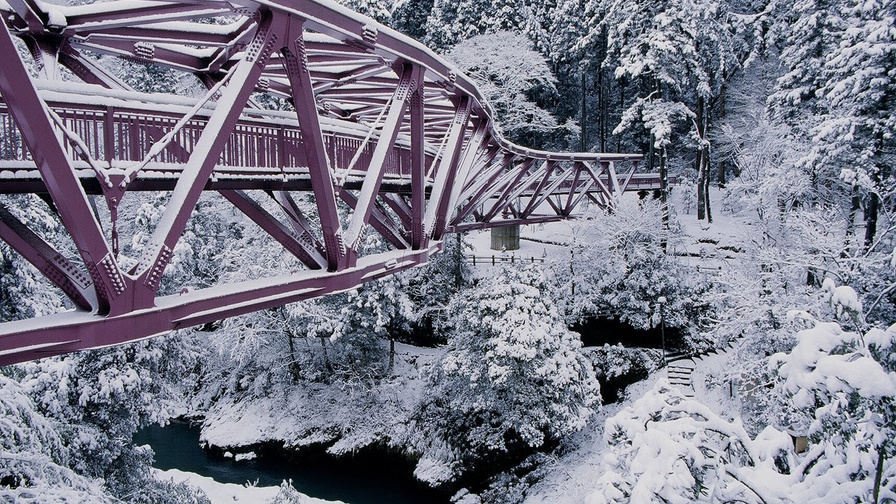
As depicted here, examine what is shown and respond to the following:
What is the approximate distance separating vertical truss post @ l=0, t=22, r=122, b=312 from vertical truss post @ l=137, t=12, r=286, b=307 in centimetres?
22

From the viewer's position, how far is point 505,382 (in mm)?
17922

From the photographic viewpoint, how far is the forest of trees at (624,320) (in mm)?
4109

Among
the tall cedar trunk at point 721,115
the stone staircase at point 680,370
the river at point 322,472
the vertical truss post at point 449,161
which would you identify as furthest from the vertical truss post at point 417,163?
the tall cedar trunk at point 721,115

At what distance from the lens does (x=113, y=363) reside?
1262 cm

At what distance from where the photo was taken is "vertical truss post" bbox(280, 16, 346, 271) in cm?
462

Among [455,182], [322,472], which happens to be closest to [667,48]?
[455,182]

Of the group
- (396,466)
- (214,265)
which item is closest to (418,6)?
(214,265)

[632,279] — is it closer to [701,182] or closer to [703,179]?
[701,182]

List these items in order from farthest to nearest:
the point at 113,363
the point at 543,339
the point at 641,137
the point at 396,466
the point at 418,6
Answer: the point at 418,6
the point at 641,137
the point at 396,466
the point at 543,339
the point at 113,363

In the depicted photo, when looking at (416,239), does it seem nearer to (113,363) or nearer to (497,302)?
(113,363)

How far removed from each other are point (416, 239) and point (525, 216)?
1425 cm

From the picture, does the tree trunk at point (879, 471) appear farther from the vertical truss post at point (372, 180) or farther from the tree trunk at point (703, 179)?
the tree trunk at point (703, 179)

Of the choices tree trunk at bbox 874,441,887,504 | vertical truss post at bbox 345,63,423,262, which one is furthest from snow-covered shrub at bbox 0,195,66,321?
tree trunk at bbox 874,441,887,504

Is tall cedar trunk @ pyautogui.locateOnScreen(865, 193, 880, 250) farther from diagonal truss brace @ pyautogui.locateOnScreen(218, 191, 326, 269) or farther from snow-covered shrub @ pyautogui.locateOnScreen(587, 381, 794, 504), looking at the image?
diagonal truss brace @ pyautogui.locateOnScreen(218, 191, 326, 269)
